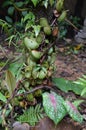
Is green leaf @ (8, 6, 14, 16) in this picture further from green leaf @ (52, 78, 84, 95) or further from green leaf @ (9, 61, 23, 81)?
green leaf @ (52, 78, 84, 95)

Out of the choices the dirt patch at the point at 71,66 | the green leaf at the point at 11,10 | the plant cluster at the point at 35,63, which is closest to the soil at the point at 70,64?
the dirt patch at the point at 71,66

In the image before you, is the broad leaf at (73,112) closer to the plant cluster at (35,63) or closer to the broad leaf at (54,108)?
the broad leaf at (54,108)

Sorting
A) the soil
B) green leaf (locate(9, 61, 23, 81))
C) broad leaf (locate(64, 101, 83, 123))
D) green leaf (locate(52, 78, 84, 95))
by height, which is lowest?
the soil

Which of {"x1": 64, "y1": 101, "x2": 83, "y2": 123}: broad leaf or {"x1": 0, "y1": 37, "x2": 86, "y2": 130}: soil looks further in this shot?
{"x1": 0, "y1": 37, "x2": 86, "y2": 130}: soil

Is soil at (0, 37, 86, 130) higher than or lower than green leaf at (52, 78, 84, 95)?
lower

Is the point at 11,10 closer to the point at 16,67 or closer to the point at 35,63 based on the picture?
the point at 16,67

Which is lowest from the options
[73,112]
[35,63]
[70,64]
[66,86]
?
[70,64]

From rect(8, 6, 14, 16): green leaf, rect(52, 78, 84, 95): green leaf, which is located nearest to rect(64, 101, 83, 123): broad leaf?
rect(52, 78, 84, 95): green leaf

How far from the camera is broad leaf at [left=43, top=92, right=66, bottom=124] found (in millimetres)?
2090

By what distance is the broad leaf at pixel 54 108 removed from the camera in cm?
209

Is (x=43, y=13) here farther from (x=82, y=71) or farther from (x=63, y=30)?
(x=63, y=30)

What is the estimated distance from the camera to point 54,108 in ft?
6.92

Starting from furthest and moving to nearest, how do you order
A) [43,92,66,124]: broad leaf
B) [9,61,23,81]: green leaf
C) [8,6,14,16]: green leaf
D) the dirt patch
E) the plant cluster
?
[8,6,14,16]: green leaf, the dirt patch, [9,61,23,81]: green leaf, the plant cluster, [43,92,66,124]: broad leaf

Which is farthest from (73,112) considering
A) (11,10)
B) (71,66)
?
(11,10)
